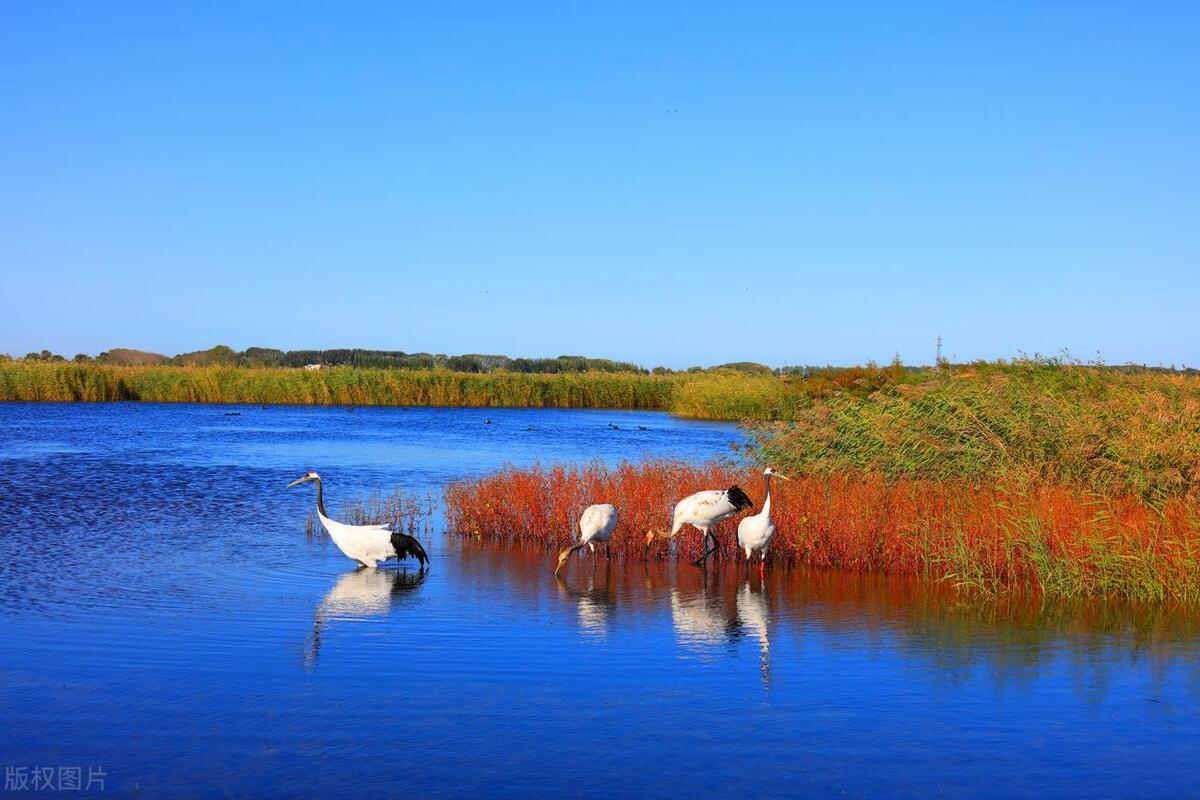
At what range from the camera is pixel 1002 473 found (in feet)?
53.8

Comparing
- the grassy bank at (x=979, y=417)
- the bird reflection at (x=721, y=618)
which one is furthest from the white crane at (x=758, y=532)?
the grassy bank at (x=979, y=417)

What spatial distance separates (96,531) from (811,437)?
12652mm

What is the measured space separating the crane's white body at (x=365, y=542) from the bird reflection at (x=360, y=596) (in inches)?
8.5

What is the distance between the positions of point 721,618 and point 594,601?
1769mm

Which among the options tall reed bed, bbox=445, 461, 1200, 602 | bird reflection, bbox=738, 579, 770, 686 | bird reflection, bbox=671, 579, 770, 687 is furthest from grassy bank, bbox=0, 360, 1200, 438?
bird reflection, bbox=671, 579, 770, 687

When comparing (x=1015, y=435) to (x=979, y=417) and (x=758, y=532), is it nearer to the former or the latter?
(x=979, y=417)

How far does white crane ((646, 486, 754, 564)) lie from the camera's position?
50.8 feet

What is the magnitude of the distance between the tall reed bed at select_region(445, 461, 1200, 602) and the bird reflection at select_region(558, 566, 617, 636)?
238cm

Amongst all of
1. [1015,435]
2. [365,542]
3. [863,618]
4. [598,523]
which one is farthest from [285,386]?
[863,618]

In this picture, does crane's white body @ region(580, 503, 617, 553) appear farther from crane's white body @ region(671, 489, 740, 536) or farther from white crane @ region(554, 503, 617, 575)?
crane's white body @ region(671, 489, 740, 536)

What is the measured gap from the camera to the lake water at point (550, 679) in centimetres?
757

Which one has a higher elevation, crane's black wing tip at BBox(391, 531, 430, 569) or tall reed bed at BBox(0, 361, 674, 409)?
tall reed bed at BBox(0, 361, 674, 409)

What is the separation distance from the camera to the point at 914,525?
51.0 ft

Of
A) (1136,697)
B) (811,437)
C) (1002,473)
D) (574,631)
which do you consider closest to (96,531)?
(574,631)
